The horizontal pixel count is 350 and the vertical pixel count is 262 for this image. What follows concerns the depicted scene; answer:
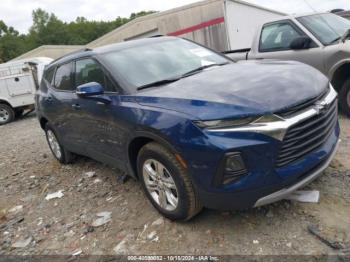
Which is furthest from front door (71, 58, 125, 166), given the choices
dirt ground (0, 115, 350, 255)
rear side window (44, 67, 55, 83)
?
rear side window (44, 67, 55, 83)

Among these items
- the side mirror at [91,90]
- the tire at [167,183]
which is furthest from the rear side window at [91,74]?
the tire at [167,183]

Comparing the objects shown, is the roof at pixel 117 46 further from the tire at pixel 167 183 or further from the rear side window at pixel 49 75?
the tire at pixel 167 183

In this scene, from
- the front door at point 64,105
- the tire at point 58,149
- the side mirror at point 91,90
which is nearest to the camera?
the side mirror at point 91,90

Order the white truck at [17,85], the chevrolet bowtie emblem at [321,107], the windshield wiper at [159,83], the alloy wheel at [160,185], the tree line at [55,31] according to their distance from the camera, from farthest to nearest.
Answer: the tree line at [55,31], the white truck at [17,85], the windshield wiper at [159,83], the alloy wheel at [160,185], the chevrolet bowtie emblem at [321,107]

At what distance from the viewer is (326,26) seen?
20.8 feet

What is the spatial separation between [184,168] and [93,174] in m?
2.71

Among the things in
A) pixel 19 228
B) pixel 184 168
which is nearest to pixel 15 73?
pixel 19 228

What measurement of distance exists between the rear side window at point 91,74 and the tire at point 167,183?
92cm

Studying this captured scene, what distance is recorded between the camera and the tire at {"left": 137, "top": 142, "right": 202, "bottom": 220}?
3.15 m

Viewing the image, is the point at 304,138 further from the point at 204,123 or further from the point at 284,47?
the point at 284,47

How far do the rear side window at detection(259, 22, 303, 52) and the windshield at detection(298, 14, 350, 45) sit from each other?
0.76 feet

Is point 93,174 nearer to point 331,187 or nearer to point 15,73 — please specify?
point 331,187

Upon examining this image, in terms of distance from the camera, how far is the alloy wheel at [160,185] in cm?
338

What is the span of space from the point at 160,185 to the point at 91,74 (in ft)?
5.69
